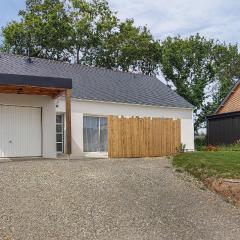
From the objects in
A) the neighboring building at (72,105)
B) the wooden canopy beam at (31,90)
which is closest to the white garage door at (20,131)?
the neighboring building at (72,105)

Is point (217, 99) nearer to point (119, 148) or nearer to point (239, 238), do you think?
point (119, 148)

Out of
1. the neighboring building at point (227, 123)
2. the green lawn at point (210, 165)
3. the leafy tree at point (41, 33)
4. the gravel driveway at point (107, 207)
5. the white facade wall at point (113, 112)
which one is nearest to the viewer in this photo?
the gravel driveway at point (107, 207)

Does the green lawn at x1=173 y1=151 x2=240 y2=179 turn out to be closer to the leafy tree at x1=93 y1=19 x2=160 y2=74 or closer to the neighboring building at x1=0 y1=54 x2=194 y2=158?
the neighboring building at x1=0 y1=54 x2=194 y2=158

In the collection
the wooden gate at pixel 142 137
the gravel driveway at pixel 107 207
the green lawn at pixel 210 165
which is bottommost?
the gravel driveway at pixel 107 207

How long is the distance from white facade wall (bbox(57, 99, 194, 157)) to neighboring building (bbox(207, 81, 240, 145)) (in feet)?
9.12

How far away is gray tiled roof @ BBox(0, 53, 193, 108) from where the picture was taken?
25.0 meters

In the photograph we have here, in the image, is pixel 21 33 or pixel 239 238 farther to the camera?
pixel 21 33

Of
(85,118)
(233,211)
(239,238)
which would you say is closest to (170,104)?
(85,118)

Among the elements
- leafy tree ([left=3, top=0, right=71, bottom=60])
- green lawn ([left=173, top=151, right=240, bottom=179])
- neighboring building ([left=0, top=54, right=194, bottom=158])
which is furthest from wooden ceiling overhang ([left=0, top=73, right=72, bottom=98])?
leafy tree ([left=3, top=0, right=71, bottom=60])

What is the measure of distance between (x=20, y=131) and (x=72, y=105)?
400 cm

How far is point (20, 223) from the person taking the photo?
1031 centimetres

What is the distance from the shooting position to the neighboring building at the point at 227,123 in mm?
29812

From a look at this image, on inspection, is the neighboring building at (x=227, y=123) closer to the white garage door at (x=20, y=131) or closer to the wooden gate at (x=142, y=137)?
the wooden gate at (x=142, y=137)

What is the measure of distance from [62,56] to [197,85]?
12.1 meters
